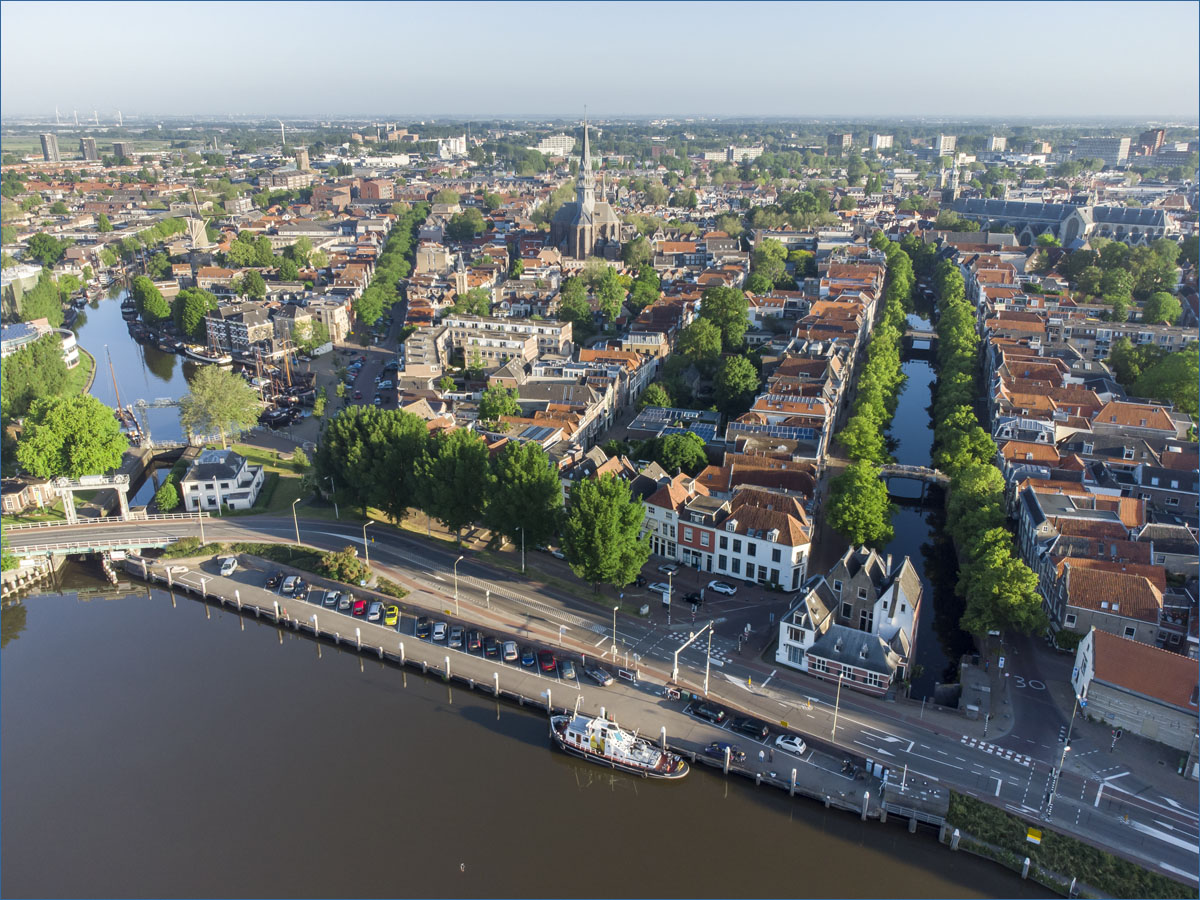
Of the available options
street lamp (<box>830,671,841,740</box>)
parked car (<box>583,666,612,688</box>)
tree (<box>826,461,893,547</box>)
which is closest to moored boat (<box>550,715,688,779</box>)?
parked car (<box>583,666,612,688</box>)

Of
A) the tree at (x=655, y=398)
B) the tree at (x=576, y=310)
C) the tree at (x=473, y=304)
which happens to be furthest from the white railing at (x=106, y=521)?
the tree at (x=576, y=310)

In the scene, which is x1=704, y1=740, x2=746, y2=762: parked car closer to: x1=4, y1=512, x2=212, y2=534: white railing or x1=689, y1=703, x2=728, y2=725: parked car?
x1=689, y1=703, x2=728, y2=725: parked car

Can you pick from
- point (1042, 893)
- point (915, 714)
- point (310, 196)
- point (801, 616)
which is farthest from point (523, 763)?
point (310, 196)

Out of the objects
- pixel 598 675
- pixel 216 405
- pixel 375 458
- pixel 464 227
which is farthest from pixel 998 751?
pixel 464 227

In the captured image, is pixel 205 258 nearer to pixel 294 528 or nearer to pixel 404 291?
pixel 404 291

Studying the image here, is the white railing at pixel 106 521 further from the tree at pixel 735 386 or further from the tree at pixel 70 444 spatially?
the tree at pixel 735 386
